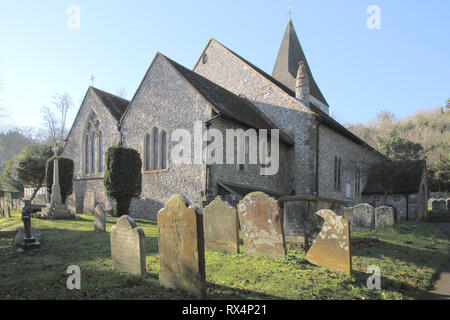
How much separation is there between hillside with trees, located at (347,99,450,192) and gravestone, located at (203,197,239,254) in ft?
106

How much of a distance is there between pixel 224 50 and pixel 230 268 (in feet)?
61.0

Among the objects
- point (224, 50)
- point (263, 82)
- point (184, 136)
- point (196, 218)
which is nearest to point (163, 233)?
point (196, 218)

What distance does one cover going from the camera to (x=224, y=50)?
22.3 m

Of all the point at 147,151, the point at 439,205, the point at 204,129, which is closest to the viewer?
the point at 204,129

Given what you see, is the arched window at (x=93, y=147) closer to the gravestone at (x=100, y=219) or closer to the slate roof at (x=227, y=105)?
the slate roof at (x=227, y=105)

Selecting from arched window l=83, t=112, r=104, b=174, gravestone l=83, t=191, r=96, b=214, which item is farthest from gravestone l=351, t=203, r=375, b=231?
arched window l=83, t=112, r=104, b=174

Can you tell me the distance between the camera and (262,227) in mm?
7629

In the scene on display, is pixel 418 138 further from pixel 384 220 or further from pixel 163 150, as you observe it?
pixel 163 150

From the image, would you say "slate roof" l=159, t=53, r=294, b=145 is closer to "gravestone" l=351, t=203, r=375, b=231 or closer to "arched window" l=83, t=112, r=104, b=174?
"gravestone" l=351, t=203, r=375, b=231

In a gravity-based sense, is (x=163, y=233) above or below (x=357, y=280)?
above

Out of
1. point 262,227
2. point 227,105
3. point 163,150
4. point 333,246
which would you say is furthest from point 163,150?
point 333,246

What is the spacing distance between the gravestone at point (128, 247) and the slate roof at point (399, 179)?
22291 mm

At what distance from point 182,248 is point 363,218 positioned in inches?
413
